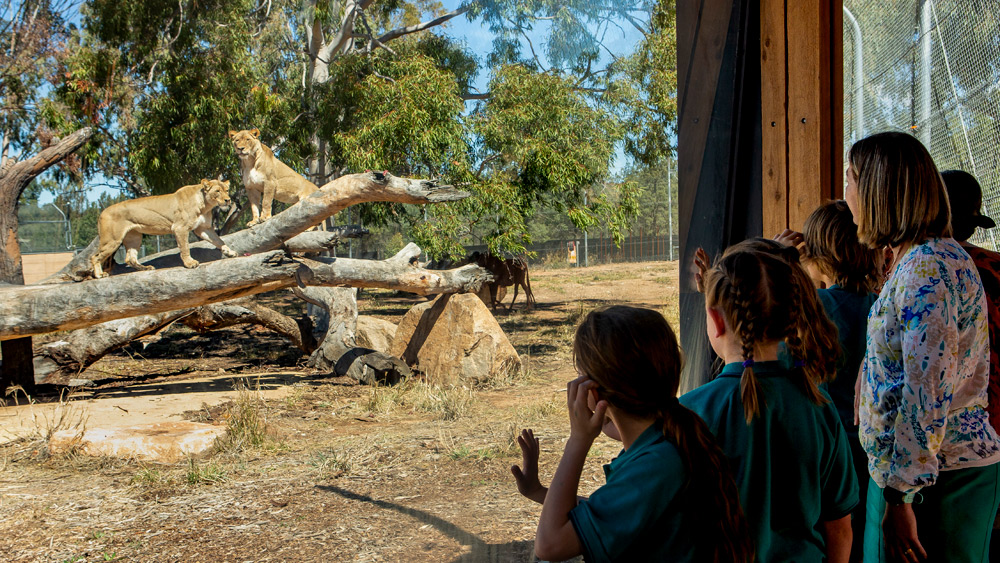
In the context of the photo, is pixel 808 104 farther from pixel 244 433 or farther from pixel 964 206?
pixel 244 433

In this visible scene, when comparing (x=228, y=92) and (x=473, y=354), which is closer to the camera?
(x=473, y=354)

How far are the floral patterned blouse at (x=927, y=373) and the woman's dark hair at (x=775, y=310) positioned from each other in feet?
0.57

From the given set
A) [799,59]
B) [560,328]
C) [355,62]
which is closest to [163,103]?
[355,62]

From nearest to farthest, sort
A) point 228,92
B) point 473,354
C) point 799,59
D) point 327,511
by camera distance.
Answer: point 799,59
point 327,511
point 473,354
point 228,92

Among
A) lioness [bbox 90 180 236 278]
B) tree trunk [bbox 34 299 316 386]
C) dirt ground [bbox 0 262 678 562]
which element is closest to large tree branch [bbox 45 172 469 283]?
lioness [bbox 90 180 236 278]

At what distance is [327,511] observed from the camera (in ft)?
13.1

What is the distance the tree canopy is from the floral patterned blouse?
8.56 metres

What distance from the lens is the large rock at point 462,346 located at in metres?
8.29

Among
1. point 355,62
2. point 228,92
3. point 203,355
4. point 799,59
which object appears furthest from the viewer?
point 228,92

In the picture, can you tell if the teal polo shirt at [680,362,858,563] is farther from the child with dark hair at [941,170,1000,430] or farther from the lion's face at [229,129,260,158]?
the lion's face at [229,129,260,158]

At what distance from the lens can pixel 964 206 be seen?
214 cm

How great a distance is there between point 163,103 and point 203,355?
497 centimetres

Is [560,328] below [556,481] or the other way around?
below

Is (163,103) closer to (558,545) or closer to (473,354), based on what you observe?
(473,354)
